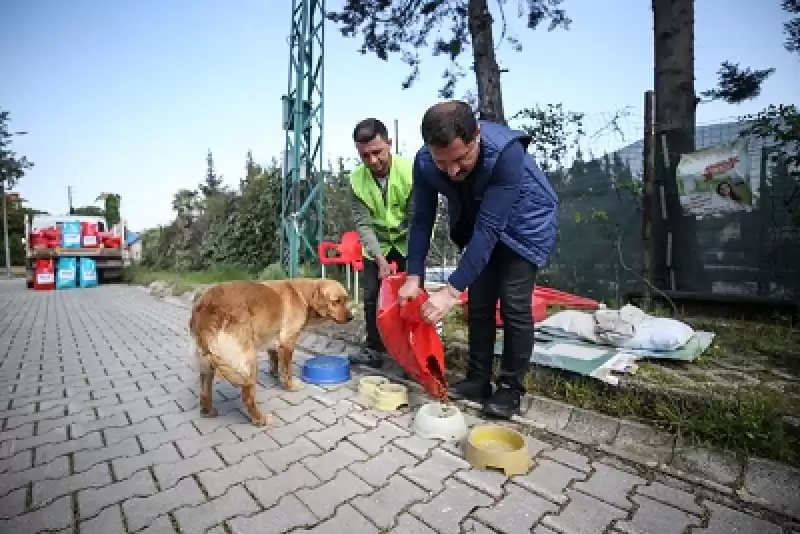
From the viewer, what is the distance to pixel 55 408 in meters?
2.85

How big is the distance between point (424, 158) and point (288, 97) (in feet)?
23.9

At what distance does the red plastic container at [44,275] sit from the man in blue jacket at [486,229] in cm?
1482

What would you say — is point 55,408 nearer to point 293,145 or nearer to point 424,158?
point 424,158

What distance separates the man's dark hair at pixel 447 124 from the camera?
1836 mm

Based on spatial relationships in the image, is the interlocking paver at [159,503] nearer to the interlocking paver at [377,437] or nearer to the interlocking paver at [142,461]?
the interlocking paver at [142,461]

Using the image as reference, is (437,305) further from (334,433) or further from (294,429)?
(294,429)

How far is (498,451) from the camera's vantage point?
81.3 inches

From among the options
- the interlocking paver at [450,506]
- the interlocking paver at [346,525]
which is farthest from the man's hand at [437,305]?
the interlocking paver at [346,525]

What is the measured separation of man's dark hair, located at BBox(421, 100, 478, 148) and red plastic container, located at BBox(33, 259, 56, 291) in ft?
50.3

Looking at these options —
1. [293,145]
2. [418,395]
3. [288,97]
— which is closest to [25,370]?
[418,395]

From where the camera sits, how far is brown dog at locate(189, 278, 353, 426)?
94.2 inches

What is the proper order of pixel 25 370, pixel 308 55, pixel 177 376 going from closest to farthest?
pixel 177 376 < pixel 25 370 < pixel 308 55

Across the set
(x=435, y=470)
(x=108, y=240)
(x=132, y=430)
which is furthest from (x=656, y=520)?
(x=108, y=240)

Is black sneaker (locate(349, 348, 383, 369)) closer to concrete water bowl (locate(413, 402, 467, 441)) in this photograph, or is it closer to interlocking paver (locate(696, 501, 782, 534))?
concrete water bowl (locate(413, 402, 467, 441))
